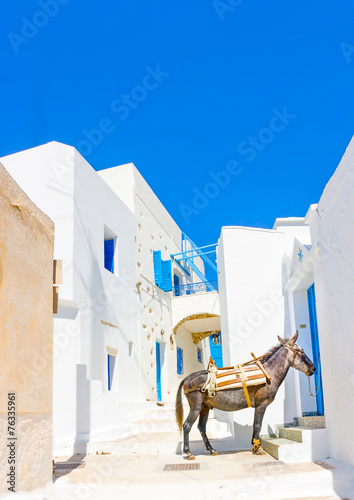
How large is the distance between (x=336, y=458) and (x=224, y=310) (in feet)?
15.4

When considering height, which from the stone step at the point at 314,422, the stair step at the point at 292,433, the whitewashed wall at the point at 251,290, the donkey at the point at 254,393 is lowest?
the stair step at the point at 292,433

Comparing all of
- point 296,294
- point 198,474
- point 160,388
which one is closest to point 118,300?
point 160,388

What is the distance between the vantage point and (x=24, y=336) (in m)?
4.77

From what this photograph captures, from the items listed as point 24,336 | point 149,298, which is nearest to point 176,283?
point 149,298

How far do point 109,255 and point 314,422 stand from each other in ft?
25.3

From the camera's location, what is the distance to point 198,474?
6020 mm

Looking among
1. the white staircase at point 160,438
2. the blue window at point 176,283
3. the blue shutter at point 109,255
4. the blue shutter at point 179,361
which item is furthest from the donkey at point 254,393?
the blue window at point 176,283

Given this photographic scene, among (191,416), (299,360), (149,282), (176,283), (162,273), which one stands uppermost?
(176,283)

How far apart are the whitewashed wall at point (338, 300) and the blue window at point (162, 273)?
32.5 feet

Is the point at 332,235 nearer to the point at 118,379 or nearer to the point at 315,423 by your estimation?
the point at 315,423

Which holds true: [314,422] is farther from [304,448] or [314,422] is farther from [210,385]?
[210,385]

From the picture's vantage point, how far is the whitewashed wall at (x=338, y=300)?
5.78m

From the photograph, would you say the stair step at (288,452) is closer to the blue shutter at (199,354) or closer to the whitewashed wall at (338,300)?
the whitewashed wall at (338,300)

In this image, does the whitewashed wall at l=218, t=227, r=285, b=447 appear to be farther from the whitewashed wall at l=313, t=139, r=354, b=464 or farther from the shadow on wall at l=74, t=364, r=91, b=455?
the shadow on wall at l=74, t=364, r=91, b=455
